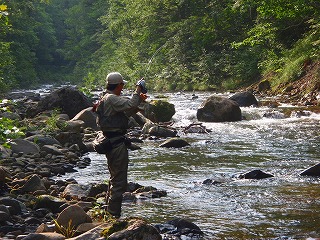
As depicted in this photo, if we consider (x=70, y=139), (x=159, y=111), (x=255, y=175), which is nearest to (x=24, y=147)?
(x=70, y=139)

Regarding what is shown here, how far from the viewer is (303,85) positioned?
2198 centimetres

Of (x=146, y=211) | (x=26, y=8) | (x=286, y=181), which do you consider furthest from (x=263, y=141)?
(x=26, y=8)

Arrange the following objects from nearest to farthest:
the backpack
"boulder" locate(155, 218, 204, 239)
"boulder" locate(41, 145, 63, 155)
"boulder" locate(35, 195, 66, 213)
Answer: "boulder" locate(155, 218, 204, 239)
the backpack
"boulder" locate(35, 195, 66, 213)
"boulder" locate(41, 145, 63, 155)

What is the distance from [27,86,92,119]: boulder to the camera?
18125 mm

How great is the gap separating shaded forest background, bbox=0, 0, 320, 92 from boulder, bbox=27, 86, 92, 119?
0.80 meters

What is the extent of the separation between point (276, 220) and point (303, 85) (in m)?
16.0

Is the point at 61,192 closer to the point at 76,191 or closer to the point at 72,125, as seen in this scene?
the point at 76,191

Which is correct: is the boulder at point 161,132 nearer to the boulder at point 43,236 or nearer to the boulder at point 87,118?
the boulder at point 87,118

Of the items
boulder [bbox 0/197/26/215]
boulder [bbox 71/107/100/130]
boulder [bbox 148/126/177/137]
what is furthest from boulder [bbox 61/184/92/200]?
boulder [bbox 71/107/100/130]

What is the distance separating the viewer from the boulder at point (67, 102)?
1812 cm

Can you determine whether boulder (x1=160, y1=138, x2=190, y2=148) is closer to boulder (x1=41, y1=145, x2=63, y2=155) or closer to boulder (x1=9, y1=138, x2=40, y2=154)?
boulder (x1=41, y1=145, x2=63, y2=155)

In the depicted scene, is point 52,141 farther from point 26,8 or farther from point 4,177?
point 26,8

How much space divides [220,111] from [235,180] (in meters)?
8.83

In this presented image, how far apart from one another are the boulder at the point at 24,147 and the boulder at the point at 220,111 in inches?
293
